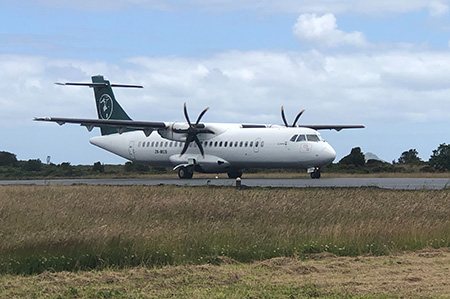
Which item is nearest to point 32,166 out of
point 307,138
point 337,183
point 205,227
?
point 307,138

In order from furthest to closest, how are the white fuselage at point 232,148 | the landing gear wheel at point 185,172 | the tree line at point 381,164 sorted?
the tree line at point 381,164, the landing gear wheel at point 185,172, the white fuselage at point 232,148

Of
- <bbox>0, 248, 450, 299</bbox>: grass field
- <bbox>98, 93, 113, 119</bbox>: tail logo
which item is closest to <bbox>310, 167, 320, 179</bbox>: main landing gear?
<bbox>98, 93, 113, 119</bbox>: tail logo

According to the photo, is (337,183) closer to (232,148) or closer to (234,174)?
(232,148)

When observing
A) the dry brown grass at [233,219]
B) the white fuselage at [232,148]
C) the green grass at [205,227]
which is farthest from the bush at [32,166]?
the green grass at [205,227]

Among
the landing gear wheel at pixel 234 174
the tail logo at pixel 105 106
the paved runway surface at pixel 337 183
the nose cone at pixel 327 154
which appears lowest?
the paved runway surface at pixel 337 183

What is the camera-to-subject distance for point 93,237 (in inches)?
490

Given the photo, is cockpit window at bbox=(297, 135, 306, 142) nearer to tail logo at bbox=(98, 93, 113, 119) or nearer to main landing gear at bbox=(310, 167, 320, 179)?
main landing gear at bbox=(310, 167, 320, 179)

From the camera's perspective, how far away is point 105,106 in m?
47.8

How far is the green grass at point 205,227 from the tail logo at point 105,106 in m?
25.1

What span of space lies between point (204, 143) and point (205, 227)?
26.8 meters

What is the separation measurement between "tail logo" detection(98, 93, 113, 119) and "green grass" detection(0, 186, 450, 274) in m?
25.1

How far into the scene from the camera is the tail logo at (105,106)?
47547mm

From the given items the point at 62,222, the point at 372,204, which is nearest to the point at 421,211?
the point at 372,204

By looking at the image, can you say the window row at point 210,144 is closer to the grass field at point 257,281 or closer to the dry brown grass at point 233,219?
the dry brown grass at point 233,219
